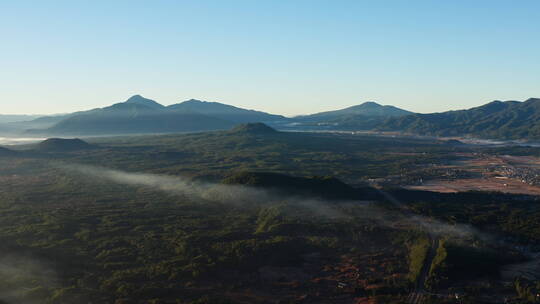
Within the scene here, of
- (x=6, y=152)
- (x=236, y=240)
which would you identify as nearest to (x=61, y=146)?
(x=6, y=152)

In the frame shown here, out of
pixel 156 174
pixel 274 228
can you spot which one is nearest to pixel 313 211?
pixel 274 228

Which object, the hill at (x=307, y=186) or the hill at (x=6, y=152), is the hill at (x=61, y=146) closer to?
the hill at (x=6, y=152)

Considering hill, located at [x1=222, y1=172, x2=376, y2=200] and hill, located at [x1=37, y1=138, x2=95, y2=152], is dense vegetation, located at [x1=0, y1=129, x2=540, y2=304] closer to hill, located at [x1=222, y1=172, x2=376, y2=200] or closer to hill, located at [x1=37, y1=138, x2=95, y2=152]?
hill, located at [x1=222, y1=172, x2=376, y2=200]

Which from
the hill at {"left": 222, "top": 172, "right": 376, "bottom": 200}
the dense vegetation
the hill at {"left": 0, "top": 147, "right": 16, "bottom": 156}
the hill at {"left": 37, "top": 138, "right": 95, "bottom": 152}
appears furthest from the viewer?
the hill at {"left": 37, "top": 138, "right": 95, "bottom": 152}

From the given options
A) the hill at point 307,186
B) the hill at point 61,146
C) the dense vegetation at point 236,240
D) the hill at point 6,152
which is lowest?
the dense vegetation at point 236,240

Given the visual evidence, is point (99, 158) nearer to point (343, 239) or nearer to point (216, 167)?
point (216, 167)

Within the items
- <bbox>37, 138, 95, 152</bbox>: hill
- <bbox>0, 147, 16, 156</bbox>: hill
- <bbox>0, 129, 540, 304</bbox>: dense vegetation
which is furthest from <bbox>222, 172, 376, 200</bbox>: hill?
<bbox>37, 138, 95, 152</bbox>: hill

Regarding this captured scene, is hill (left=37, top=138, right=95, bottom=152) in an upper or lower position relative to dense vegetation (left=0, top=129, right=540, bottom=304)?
upper

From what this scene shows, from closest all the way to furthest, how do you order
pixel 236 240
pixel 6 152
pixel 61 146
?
pixel 236 240
pixel 6 152
pixel 61 146

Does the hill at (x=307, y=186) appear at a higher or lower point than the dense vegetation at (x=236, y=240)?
higher

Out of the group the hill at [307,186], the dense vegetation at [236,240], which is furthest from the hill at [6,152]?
the hill at [307,186]

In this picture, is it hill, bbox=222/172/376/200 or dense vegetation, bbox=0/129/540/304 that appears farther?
hill, bbox=222/172/376/200

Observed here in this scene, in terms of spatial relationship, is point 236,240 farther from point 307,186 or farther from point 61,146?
point 61,146

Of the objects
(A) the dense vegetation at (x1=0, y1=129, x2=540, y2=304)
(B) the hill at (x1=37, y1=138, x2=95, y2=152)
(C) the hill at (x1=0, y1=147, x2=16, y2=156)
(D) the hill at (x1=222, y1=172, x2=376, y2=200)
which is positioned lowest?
(A) the dense vegetation at (x1=0, y1=129, x2=540, y2=304)
